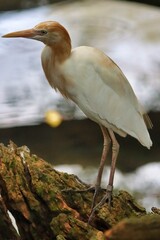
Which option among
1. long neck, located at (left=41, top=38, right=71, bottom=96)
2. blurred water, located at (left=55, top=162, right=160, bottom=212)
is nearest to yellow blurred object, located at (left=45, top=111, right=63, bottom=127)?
blurred water, located at (left=55, top=162, right=160, bottom=212)

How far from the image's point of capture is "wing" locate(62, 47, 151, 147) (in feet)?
3.63

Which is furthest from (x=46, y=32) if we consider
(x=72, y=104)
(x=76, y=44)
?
(x=76, y=44)

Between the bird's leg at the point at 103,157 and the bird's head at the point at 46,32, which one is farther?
the bird's leg at the point at 103,157

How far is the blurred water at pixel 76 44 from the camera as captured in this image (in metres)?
2.81

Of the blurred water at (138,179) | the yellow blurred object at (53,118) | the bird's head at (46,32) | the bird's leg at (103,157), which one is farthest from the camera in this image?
the yellow blurred object at (53,118)

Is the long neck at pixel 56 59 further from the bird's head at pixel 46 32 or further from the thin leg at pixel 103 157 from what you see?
the thin leg at pixel 103 157

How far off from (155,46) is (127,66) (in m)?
0.24

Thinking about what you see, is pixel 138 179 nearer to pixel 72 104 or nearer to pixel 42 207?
pixel 72 104

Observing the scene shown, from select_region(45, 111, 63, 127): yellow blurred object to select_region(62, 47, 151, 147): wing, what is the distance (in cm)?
154

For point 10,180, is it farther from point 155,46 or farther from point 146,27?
point 146,27

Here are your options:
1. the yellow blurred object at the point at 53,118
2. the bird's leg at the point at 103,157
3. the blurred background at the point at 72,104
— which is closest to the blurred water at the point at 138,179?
the blurred background at the point at 72,104

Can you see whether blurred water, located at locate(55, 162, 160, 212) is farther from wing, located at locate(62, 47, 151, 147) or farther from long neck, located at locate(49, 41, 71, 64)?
long neck, located at locate(49, 41, 71, 64)

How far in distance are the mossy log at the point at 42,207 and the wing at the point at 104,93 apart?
14 centimetres

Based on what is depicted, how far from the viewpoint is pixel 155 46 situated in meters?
3.19
